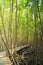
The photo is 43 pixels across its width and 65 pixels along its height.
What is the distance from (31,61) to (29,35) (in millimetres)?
6308

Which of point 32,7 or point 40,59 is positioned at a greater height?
point 32,7

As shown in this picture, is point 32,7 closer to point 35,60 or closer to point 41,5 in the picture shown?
point 41,5

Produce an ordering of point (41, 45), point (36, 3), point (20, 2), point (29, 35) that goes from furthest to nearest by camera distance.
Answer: point (29, 35) → point (20, 2) → point (41, 45) → point (36, 3)

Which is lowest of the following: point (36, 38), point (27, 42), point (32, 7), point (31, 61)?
point (27, 42)

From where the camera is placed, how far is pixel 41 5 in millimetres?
5559

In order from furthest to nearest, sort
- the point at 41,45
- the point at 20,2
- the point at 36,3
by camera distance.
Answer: the point at 20,2
the point at 41,45
the point at 36,3

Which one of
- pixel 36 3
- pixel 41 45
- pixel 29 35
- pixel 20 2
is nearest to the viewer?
pixel 36 3

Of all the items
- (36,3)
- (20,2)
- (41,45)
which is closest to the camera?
(36,3)

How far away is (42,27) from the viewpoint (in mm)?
5605

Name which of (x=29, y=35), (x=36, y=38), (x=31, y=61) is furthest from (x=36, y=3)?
(x=29, y=35)

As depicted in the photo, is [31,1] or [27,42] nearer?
[31,1]

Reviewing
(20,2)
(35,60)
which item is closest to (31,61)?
(35,60)

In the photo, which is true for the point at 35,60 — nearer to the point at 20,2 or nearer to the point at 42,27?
the point at 42,27

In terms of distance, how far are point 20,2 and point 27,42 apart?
17.9 feet
